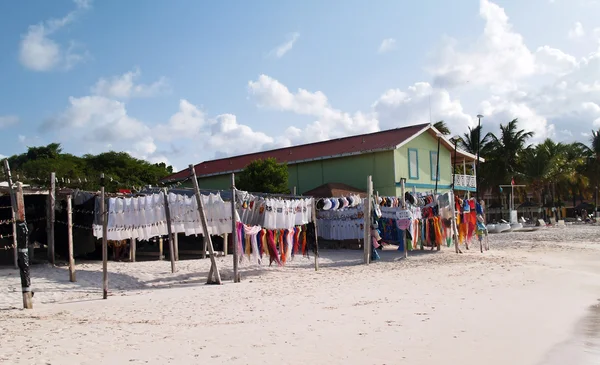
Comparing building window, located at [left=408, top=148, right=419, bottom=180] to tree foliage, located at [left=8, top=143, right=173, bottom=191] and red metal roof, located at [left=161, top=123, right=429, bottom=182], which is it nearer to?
red metal roof, located at [left=161, top=123, right=429, bottom=182]

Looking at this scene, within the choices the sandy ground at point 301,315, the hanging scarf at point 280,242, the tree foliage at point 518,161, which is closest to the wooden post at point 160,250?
the sandy ground at point 301,315

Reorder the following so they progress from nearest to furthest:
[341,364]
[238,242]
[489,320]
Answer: [341,364] → [489,320] → [238,242]

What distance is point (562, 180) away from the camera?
170 feet

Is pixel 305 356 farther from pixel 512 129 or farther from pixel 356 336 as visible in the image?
pixel 512 129

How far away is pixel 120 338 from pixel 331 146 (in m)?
23.9

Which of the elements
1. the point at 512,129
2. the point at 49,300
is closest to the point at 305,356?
the point at 49,300

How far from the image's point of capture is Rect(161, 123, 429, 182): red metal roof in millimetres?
27595

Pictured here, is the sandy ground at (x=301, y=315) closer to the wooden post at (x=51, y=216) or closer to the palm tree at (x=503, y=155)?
the wooden post at (x=51, y=216)

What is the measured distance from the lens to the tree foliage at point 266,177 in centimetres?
2467

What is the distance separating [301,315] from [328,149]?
21.7 meters

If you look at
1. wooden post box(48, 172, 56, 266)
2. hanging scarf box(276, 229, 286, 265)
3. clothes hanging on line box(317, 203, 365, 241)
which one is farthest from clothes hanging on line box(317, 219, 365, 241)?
wooden post box(48, 172, 56, 266)

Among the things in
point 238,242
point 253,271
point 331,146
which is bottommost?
point 253,271

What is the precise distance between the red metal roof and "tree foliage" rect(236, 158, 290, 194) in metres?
4.14

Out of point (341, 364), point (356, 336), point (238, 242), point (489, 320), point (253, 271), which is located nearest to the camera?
point (341, 364)
